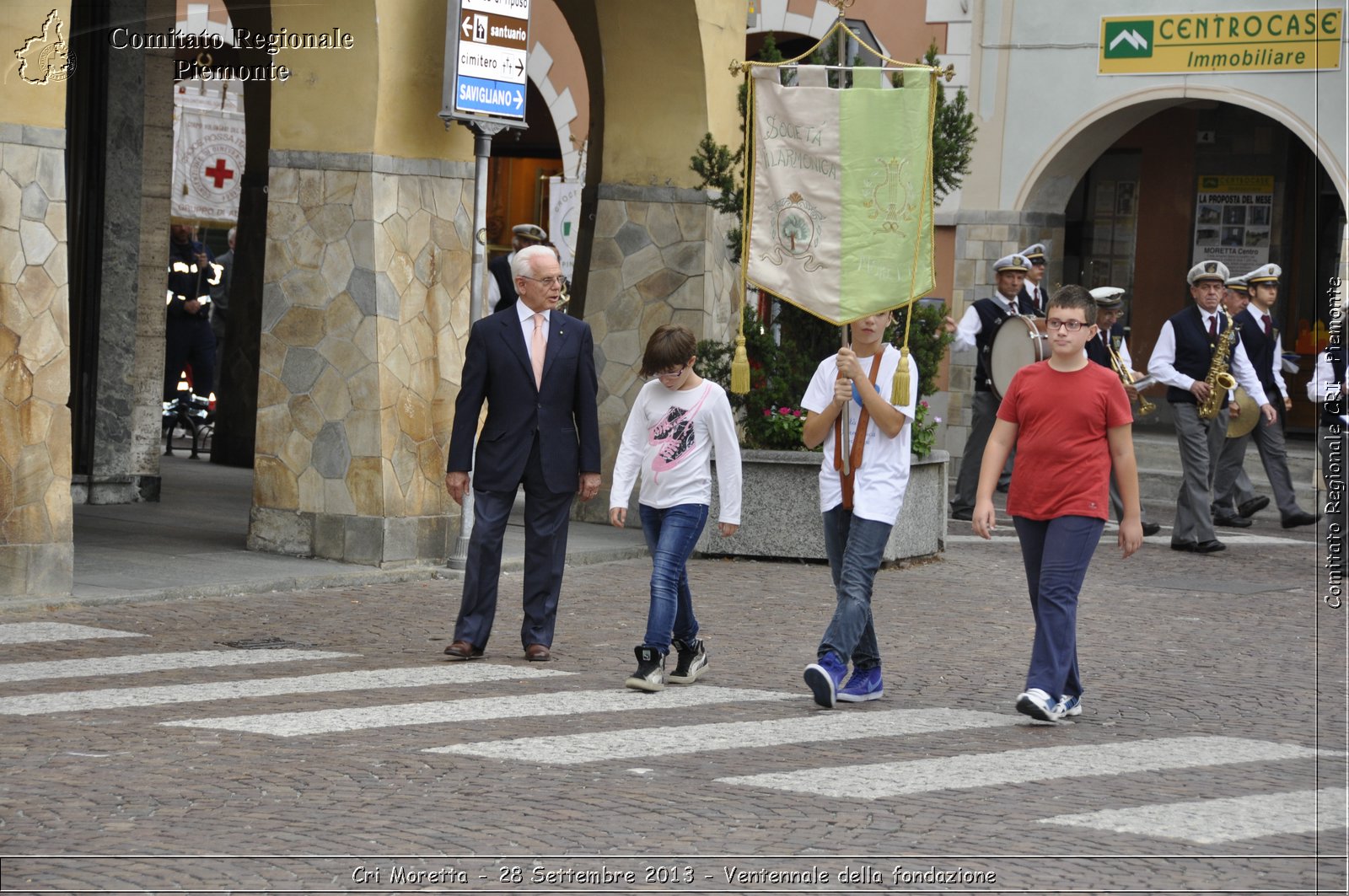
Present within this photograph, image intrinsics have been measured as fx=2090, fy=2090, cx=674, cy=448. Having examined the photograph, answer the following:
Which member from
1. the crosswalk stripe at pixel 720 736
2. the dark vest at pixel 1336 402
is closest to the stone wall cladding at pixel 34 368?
the crosswalk stripe at pixel 720 736

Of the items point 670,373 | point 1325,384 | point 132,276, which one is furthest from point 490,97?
point 1325,384

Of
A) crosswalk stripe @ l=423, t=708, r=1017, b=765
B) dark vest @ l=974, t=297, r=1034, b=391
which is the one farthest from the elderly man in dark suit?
dark vest @ l=974, t=297, r=1034, b=391

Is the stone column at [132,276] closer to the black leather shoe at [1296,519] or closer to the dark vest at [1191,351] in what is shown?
the dark vest at [1191,351]

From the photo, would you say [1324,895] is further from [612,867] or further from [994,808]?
[612,867]

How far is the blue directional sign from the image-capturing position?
1266 cm

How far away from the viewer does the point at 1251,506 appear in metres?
17.5

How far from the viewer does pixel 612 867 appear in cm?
581

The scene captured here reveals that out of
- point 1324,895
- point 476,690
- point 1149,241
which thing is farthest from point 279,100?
point 1149,241

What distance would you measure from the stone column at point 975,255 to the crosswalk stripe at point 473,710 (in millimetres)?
13775

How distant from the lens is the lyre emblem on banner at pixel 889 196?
37.7 ft

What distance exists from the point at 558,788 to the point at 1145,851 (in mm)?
1915

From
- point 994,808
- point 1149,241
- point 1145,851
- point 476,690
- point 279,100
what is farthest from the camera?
point 1149,241

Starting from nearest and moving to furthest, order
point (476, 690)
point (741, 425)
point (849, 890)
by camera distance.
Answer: point (849, 890), point (476, 690), point (741, 425)

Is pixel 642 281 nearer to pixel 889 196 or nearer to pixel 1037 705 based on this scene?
pixel 889 196
